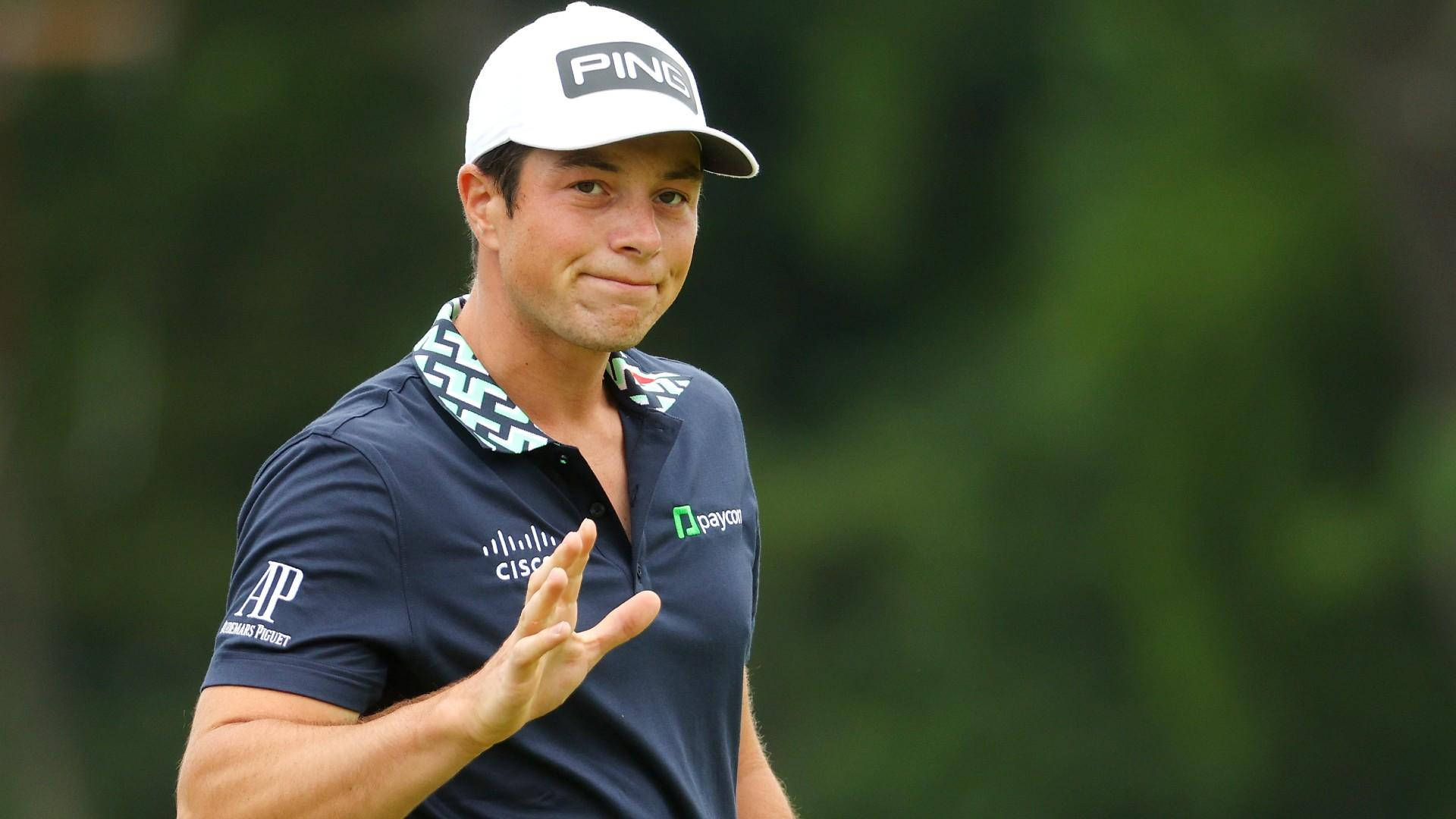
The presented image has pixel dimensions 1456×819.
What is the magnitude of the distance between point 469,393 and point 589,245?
0.25 metres

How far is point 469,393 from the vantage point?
298 centimetres

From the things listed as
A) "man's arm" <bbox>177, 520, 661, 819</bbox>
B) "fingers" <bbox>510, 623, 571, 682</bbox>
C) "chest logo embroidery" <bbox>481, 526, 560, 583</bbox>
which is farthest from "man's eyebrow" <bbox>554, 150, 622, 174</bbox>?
"fingers" <bbox>510, 623, 571, 682</bbox>

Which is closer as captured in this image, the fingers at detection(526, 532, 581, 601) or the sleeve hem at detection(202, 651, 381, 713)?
the fingers at detection(526, 532, 581, 601)

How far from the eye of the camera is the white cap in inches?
117

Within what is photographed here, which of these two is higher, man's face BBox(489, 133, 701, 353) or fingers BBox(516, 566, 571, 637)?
man's face BBox(489, 133, 701, 353)

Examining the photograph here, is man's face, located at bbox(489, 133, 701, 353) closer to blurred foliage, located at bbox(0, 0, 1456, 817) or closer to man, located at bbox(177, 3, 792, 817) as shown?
man, located at bbox(177, 3, 792, 817)

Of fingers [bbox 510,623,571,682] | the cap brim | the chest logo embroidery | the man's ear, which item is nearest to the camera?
fingers [bbox 510,623,571,682]

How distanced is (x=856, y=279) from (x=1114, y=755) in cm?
314

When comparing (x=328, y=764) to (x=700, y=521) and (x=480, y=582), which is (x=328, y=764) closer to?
(x=480, y=582)

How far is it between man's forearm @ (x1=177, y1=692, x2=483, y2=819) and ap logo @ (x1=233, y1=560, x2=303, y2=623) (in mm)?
136

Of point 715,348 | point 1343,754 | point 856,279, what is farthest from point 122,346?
point 1343,754

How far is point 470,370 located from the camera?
3.02 metres

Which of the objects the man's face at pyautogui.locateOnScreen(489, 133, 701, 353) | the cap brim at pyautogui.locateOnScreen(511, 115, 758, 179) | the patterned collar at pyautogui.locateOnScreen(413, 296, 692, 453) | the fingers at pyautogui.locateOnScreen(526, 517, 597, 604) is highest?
the cap brim at pyautogui.locateOnScreen(511, 115, 758, 179)

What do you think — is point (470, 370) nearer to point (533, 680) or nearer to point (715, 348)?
point (533, 680)
